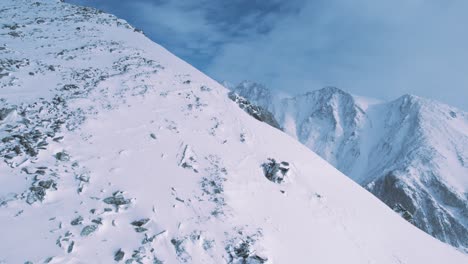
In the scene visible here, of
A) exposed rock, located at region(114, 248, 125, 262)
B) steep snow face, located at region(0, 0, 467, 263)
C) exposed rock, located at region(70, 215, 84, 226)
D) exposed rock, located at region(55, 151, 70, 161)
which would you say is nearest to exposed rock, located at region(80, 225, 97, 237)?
steep snow face, located at region(0, 0, 467, 263)

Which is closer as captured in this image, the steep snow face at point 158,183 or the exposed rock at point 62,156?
the steep snow face at point 158,183

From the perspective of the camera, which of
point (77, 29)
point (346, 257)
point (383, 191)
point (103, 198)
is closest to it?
point (103, 198)

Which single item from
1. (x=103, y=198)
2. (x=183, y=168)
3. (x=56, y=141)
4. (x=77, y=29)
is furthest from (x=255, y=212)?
(x=77, y=29)

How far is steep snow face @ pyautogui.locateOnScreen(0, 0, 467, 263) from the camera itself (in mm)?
10742

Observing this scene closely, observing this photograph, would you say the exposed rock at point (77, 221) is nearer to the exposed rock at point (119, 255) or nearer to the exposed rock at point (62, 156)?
the exposed rock at point (119, 255)

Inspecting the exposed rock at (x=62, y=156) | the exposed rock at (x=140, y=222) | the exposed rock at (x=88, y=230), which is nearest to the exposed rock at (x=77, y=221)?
the exposed rock at (x=88, y=230)

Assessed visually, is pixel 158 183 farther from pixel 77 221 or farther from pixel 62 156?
pixel 62 156

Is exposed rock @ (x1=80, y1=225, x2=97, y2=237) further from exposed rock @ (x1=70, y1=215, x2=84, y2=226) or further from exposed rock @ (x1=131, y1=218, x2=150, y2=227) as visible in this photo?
exposed rock @ (x1=131, y1=218, x2=150, y2=227)

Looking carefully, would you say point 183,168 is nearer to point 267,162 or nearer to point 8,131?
point 267,162

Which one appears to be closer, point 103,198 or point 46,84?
point 103,198

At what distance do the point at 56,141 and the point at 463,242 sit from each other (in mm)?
173012

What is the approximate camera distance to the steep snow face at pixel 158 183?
1074 centimetres

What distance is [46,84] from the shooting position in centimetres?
2002

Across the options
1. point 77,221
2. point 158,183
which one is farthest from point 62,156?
point 158,183
